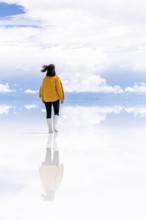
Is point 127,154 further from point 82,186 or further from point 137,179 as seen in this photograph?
point 82,186

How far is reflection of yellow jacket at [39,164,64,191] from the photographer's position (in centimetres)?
638

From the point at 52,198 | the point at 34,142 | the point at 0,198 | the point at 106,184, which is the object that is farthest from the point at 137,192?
the point at 34,142

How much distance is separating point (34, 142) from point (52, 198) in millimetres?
5915

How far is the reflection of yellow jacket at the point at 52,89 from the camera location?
547 inches

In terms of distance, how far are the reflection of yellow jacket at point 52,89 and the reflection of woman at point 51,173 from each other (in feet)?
13.1

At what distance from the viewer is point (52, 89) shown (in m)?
13.9

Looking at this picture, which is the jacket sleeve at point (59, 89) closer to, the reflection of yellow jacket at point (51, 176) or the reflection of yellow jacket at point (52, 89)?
the reflection of yellow jacket at point (52, 89)

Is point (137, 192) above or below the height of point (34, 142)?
above

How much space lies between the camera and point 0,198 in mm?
5648

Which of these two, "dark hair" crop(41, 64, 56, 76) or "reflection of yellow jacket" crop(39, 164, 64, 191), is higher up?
"dark hair" crop(41, 64, 56, 76)

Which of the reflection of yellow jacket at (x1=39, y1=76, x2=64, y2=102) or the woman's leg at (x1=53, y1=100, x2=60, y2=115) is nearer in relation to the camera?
the reflection of yellow jacket at (x1=39, y1=76, x2=64, y2=102)

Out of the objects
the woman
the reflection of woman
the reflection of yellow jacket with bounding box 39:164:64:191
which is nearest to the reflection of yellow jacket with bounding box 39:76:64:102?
the woman

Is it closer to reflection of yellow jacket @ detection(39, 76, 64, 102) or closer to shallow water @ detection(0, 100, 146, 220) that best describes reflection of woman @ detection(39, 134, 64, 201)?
shallow water @ detection(0, 100, 146, 220)

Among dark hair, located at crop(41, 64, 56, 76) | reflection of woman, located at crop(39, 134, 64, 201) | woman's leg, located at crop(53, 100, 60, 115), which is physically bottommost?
woman's leg, located at crop(53, 100, 60, 115)
